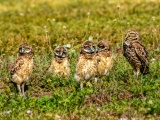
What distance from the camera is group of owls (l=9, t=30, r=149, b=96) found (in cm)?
945

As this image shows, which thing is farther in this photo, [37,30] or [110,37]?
[37,30]

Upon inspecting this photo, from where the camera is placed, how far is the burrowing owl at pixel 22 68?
941 centimetres

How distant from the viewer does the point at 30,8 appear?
20562 mm

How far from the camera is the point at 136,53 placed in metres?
10.1

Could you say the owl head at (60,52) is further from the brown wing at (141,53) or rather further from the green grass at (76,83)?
the brown wing at (141,53)

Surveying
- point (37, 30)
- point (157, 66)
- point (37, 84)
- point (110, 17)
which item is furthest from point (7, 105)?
point (110, 17)

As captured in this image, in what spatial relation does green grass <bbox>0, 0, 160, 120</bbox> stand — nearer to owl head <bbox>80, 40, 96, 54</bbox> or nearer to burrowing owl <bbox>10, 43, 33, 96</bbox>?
burrowing owl <bbox>10, 43, 33, 96</bbox>

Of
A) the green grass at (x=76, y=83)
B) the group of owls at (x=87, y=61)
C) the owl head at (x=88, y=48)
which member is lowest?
the green grass at (x=76, y=83)

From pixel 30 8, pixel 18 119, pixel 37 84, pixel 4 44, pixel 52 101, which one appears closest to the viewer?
pixel 18 119

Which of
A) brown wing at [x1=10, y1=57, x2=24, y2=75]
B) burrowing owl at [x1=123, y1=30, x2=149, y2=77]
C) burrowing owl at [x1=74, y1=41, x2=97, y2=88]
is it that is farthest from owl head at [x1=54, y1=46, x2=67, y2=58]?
burrowing owl at [x1=123, y1=30, x2=149, y2=77]

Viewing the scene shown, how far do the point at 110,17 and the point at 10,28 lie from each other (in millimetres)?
3130

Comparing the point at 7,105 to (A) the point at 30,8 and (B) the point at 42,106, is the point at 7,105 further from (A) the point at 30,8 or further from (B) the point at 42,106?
(A) the point at 30,8

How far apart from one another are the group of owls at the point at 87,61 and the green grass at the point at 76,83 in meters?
0.18

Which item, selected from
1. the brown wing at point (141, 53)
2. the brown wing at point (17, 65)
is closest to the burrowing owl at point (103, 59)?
the brown wing at point (141, 53)
